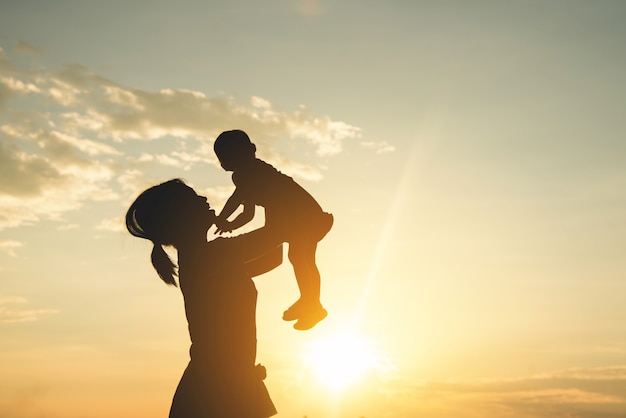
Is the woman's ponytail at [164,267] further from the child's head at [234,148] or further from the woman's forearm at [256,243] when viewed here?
the child's head at [234,148]

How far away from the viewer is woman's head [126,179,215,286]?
596 centimetres

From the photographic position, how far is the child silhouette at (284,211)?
629 centimetres

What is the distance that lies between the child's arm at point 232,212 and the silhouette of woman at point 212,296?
612 mm

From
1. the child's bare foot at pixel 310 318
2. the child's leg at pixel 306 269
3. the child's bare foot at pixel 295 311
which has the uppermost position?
the child's leg at pixel 306 269

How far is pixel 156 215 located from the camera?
596 cm

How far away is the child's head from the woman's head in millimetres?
911

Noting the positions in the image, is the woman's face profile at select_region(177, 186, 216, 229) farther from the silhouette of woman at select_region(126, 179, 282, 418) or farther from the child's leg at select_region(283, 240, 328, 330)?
the child's leg at select_region(283, 240, 328, 330)

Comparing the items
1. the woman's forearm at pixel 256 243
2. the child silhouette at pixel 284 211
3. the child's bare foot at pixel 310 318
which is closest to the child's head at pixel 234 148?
the child silhouette at pixel 284 211

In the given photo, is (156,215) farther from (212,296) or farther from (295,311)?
(295,311)

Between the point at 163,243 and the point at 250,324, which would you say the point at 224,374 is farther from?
the point at 163,243

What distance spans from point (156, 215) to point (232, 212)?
3.29 feet

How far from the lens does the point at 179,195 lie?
6004 mm

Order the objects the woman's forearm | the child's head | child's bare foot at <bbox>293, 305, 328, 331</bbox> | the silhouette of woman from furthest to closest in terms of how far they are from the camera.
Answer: the child's head → child's bare foot at <bbox>293, 305, 328, 331</bbox> → the woman's forearm → the silhouette of woman

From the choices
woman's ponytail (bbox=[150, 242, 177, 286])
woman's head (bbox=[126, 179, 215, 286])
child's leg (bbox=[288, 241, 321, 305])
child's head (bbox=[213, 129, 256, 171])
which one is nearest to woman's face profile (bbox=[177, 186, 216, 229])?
woman's head (bbox=[126, 179, 215, 286])
